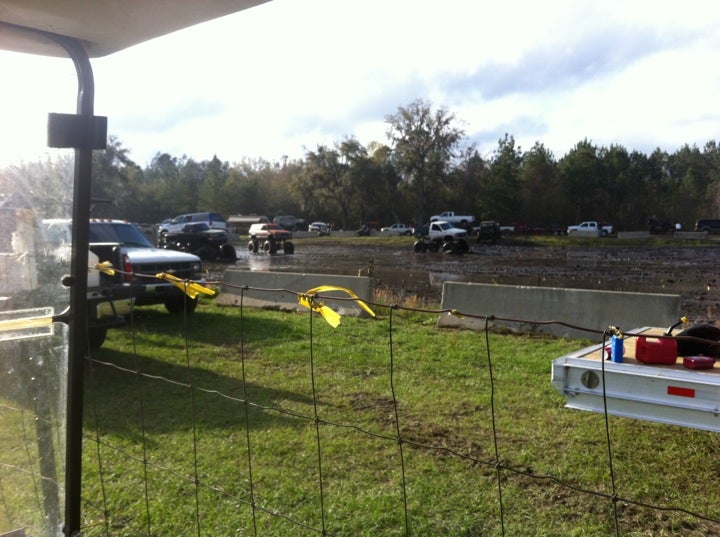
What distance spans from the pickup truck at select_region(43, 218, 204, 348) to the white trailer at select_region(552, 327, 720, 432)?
4338 millimetres

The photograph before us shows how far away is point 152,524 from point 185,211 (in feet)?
294

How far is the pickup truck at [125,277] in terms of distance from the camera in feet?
24.6

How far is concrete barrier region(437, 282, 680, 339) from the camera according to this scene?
813 cm

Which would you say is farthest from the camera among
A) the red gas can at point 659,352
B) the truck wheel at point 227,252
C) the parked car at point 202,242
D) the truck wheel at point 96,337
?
the parked car at point 202,242

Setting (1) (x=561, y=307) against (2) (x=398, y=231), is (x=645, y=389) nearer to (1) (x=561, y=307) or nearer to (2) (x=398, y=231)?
(1) (x=561, y=307)

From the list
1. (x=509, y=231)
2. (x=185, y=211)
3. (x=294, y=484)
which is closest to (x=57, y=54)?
(x=294, y=484)

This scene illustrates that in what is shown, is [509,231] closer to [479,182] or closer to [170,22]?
[479,182]

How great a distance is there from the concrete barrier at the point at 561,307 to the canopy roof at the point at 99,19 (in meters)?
6.41

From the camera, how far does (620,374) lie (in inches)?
140

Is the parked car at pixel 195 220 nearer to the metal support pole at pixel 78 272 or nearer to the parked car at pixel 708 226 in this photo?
the metal support pole at pixel 78 272

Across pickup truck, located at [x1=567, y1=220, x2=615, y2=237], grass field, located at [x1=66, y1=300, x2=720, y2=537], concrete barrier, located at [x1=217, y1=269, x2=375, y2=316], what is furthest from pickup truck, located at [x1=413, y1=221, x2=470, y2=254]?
grass field, located at [x1=66, y1=300, x2=720, y2=537]

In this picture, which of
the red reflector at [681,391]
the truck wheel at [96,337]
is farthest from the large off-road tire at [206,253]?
the red reflector at [681,391]

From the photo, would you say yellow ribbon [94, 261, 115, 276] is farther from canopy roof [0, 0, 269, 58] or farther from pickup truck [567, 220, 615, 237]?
pickup truck [567, 220, 615, 237]

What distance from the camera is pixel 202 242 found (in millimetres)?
31859
